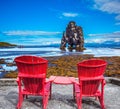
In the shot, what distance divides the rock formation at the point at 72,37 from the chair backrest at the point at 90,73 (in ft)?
369

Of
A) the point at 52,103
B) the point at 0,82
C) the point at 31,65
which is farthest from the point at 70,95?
the point at 0,82

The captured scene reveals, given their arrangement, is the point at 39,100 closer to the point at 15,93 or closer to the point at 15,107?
the point at 15,107

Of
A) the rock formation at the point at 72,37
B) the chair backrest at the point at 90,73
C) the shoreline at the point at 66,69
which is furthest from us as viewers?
the rock formation at the point at 72,37

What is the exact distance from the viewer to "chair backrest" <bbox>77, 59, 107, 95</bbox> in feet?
21.3

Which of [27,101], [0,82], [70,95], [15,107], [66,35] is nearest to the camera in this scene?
[15,107]

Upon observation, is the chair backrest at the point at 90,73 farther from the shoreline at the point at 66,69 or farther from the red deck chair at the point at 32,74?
the shoreline at the point at 66,69

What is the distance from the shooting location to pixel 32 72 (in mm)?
6551

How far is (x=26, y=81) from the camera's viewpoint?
6.70 metres

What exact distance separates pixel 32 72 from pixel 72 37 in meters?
119

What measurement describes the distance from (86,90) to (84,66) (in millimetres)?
657

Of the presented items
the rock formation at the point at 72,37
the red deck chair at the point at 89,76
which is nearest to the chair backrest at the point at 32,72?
the red deck chair at the point at 89,76

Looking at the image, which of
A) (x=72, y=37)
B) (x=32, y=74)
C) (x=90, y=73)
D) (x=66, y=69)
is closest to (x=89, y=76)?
(x=90, y=73)

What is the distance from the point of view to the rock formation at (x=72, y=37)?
4818 inches

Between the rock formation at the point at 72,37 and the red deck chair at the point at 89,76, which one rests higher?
the rock formation at the point at 72,37
